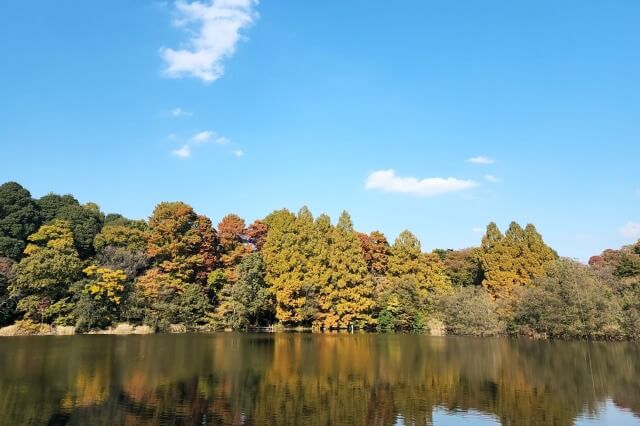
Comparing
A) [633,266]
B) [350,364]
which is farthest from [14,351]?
[633,266]

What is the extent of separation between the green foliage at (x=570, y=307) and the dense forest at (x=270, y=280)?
0.35 ft

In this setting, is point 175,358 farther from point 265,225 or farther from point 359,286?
point 265,225

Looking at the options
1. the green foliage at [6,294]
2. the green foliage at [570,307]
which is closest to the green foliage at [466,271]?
the green foliage at [570,307]

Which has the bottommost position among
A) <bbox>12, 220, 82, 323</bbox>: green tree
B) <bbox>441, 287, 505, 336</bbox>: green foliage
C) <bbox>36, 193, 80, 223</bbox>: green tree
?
<bbox>441, 287, 505, 336</bbox>: green foliage

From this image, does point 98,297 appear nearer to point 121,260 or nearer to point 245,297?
point 121,260

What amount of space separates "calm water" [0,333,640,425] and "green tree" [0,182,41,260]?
19.1 meters

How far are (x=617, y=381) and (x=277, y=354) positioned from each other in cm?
1668

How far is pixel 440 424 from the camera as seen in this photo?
12.7 metres

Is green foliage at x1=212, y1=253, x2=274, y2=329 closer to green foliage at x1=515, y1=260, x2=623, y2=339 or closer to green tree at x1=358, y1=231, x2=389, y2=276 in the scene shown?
green tree at x1=358, y1=231, x2=389, y2=276

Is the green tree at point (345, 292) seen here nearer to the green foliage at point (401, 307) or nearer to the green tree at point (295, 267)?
the green tree at point (295, 267)

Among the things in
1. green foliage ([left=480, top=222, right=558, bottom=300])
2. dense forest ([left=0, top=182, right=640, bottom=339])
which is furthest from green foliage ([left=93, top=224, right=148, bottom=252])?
green foliage ([left=480, top=222, right=558, bottom=300])

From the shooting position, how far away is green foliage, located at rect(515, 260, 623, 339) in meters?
39.3

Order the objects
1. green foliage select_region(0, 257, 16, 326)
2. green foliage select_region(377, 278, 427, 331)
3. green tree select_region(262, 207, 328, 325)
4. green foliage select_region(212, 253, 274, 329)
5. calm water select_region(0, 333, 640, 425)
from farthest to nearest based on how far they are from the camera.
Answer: green foliage select_region(377, 278, 427, 331), green tree select_region(262, 207, 328, 325), green foliage select_region(212, 253, 274, 329), green foliage select_region(0, 257, 16, 326), calm water select_region(0, 333, 640, 425)

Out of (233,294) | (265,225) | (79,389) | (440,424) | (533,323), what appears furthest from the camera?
(265,225)
